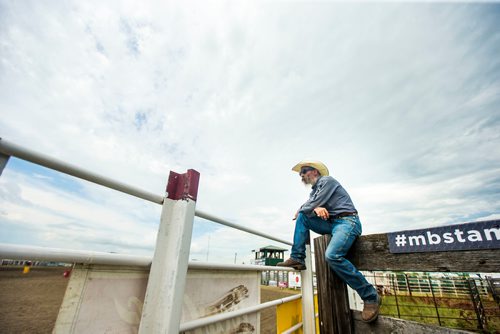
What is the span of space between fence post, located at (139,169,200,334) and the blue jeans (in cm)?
105

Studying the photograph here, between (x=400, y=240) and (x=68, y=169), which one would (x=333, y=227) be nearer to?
(x=400, y=240)

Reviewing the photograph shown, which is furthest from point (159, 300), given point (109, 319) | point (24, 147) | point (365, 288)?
point (365, 288)

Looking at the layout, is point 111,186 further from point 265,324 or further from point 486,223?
point 265,324

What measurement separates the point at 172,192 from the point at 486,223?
1548mm

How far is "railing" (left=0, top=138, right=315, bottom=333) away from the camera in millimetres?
570

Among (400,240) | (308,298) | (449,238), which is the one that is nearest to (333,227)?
(400,240)

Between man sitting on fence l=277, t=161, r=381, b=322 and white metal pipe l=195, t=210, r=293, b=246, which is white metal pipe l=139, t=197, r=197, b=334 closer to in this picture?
white metal pipe l=195, t=210, r=293, b=246

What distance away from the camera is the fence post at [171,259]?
0.81 m

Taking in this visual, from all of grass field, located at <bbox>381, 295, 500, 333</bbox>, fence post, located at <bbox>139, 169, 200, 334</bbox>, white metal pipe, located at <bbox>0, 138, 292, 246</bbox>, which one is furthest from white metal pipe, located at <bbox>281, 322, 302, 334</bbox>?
grass field, located at <bbox>381, 295, 500, 333</bbox>

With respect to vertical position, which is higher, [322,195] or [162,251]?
[322,195]

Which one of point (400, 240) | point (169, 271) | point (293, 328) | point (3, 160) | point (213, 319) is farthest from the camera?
point (293, 328)

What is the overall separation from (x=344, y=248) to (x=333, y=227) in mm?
213

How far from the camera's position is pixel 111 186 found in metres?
0.76

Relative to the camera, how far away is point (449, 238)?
1.17m
